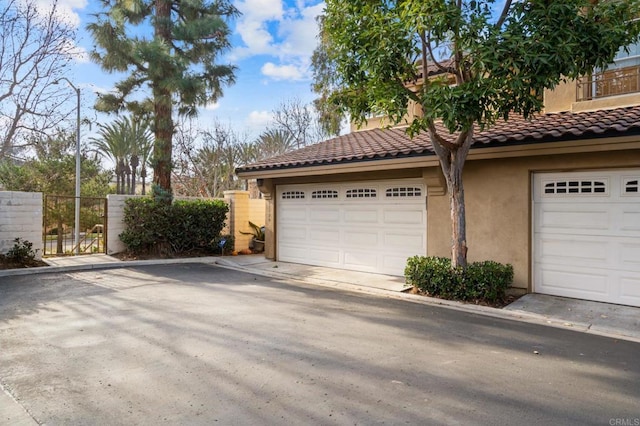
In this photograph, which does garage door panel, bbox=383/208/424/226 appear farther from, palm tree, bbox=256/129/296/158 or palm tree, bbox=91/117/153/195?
palm tree, bbox=91/117/153/195

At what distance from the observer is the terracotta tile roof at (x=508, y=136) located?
6465 millimetres

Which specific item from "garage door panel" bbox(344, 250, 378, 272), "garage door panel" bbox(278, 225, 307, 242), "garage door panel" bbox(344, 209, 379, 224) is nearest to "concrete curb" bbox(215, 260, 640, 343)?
"garage door panel" bbox(344, 250, 378, 272)

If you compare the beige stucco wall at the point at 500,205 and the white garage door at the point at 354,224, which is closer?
the beige stucco wall at the point at 500,205

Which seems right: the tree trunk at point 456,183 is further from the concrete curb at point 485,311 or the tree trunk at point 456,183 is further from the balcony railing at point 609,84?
the balcony railing at point 609,84

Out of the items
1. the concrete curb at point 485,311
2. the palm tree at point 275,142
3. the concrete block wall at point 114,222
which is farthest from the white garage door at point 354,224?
the palm tree at point 275,142

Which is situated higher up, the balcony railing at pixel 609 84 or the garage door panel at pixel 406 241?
the balcony railing at pixel 609 84

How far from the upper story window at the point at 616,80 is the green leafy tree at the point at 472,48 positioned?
95.2 inches

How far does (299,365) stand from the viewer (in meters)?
4.21

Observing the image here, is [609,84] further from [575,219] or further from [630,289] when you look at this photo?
[630,289]

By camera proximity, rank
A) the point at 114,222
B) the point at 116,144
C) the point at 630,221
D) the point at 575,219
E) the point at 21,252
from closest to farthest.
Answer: the point at 630,221, the point at 575,219, the point at 21,252, the point at 114,222, the point at 116,144

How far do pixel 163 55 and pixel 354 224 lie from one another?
25.0ft

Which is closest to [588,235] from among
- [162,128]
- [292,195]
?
[292,195]

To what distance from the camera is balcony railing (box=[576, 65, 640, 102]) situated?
834cm

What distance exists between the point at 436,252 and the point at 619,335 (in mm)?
3743
